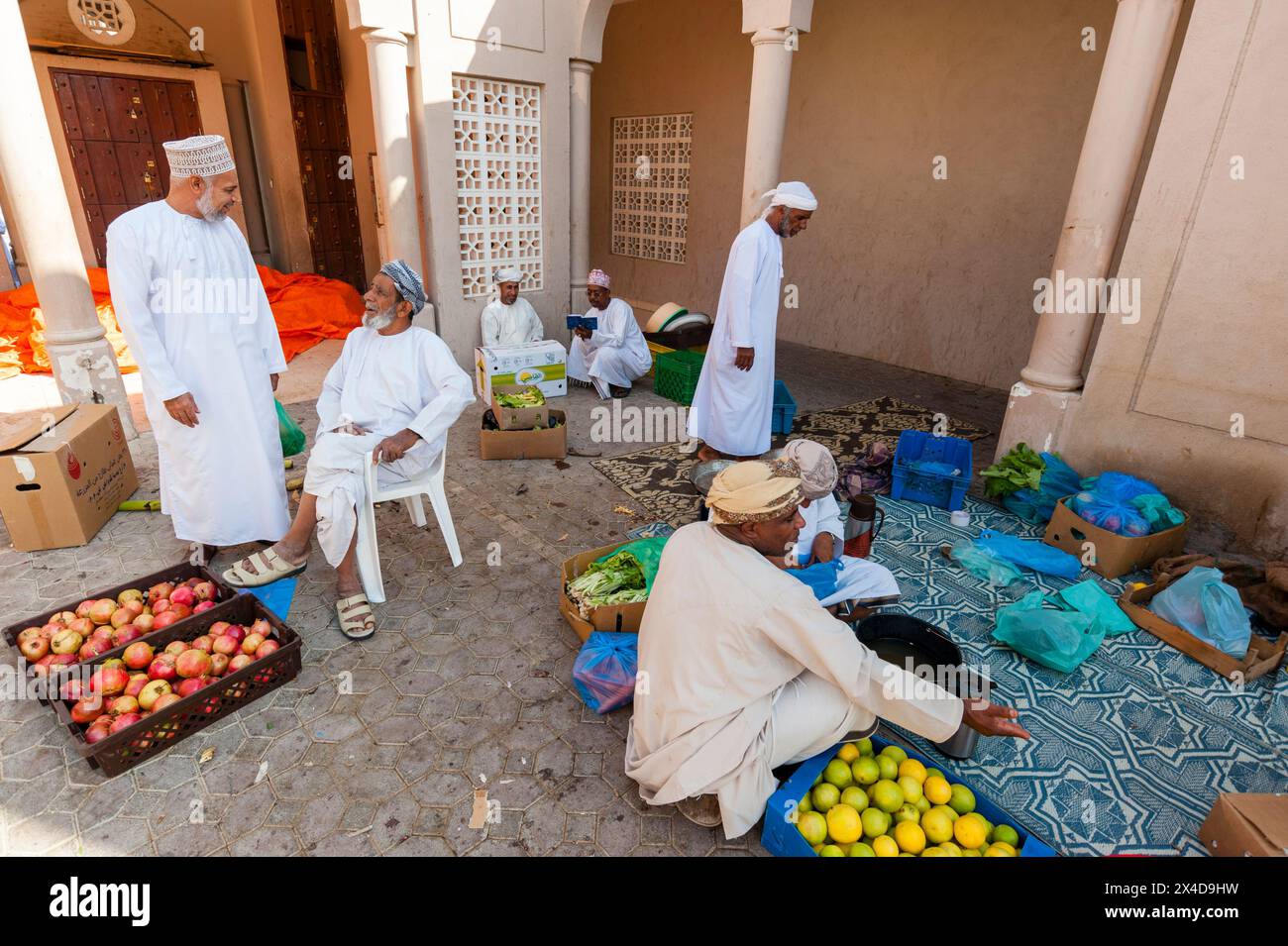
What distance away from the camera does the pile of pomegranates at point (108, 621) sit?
2729 millimetres

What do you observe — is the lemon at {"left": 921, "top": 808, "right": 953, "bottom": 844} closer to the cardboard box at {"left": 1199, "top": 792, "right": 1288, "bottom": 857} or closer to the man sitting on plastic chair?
the cardboard box at {"left": 1199, "top": 792, "right": 1288, "bottom": 857}

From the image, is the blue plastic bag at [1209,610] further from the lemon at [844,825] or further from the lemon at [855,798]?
the lemon at [844,825]

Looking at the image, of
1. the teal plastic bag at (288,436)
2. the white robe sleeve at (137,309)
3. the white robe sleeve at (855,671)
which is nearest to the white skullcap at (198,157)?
the white robe sleeve at (137,309)

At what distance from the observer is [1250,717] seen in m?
2.98

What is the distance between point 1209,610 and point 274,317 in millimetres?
8528

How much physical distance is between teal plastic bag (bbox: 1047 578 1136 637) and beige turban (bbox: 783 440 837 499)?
1.67 metres

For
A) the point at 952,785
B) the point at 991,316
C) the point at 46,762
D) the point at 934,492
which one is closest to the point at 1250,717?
the point at 952,785

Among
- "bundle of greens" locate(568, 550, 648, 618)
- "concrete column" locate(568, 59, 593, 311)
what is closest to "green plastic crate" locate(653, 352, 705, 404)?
"concrete column" locate(568, 59, 593, 311)

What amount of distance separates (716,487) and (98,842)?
7.63ft

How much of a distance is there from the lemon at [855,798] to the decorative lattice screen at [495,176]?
6.37 meters

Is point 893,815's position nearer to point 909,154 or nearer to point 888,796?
point 888,796

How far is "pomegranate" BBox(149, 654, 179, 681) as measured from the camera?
104 inches

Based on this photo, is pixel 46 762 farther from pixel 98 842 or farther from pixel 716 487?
A: pixel 716 487

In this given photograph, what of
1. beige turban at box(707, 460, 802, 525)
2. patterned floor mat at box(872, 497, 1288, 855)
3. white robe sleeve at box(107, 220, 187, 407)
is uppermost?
white robe sleeve at box(107, 220, 187, 407)
